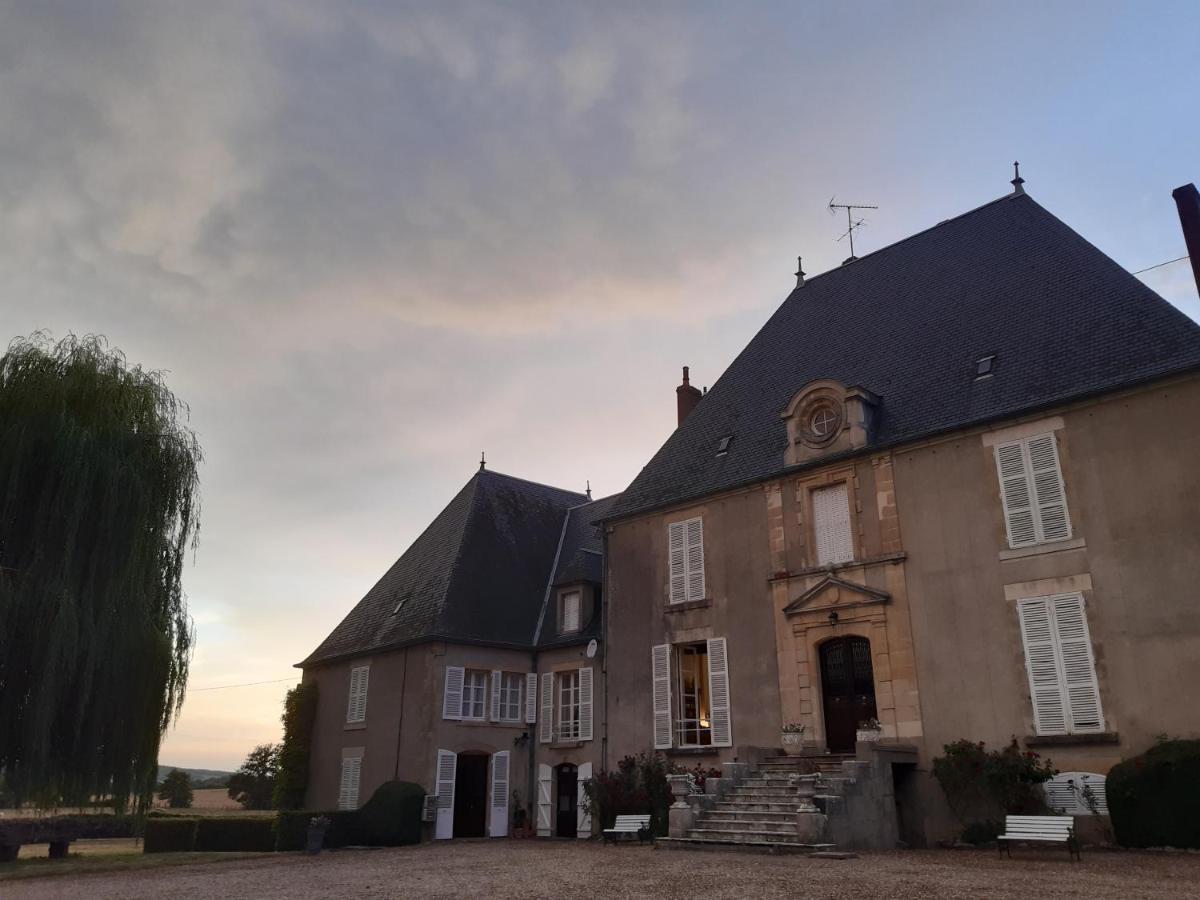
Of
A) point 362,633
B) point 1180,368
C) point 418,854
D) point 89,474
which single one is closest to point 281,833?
point 418,854

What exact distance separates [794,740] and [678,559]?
4313mm

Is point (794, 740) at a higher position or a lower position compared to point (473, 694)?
lower

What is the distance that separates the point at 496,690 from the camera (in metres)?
20.7

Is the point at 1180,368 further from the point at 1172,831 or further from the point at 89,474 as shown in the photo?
the point at 89,474

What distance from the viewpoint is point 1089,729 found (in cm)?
1188

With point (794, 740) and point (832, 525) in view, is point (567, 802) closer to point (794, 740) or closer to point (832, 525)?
point (794, 740)

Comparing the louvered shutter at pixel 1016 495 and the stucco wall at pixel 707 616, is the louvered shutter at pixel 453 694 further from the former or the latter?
the louvered shutter at pixel 1016 495

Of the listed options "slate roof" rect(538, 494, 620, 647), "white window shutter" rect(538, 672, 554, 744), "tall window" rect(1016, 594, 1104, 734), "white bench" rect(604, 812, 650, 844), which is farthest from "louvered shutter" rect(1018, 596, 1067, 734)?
"white window shutter" rect(538, 672, 554, 744)

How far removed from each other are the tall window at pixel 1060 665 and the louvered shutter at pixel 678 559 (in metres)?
6.27

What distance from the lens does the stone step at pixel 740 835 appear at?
11580mm

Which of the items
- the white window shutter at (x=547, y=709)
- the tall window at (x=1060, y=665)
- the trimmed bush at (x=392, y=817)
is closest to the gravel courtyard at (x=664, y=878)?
the tall window at (x=1060, y=665)

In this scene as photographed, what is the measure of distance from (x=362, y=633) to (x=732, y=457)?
11.1 metres

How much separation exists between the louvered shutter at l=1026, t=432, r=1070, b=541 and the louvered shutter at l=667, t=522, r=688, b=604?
21.4ft

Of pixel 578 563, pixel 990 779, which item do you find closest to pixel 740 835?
pixel 990 779
